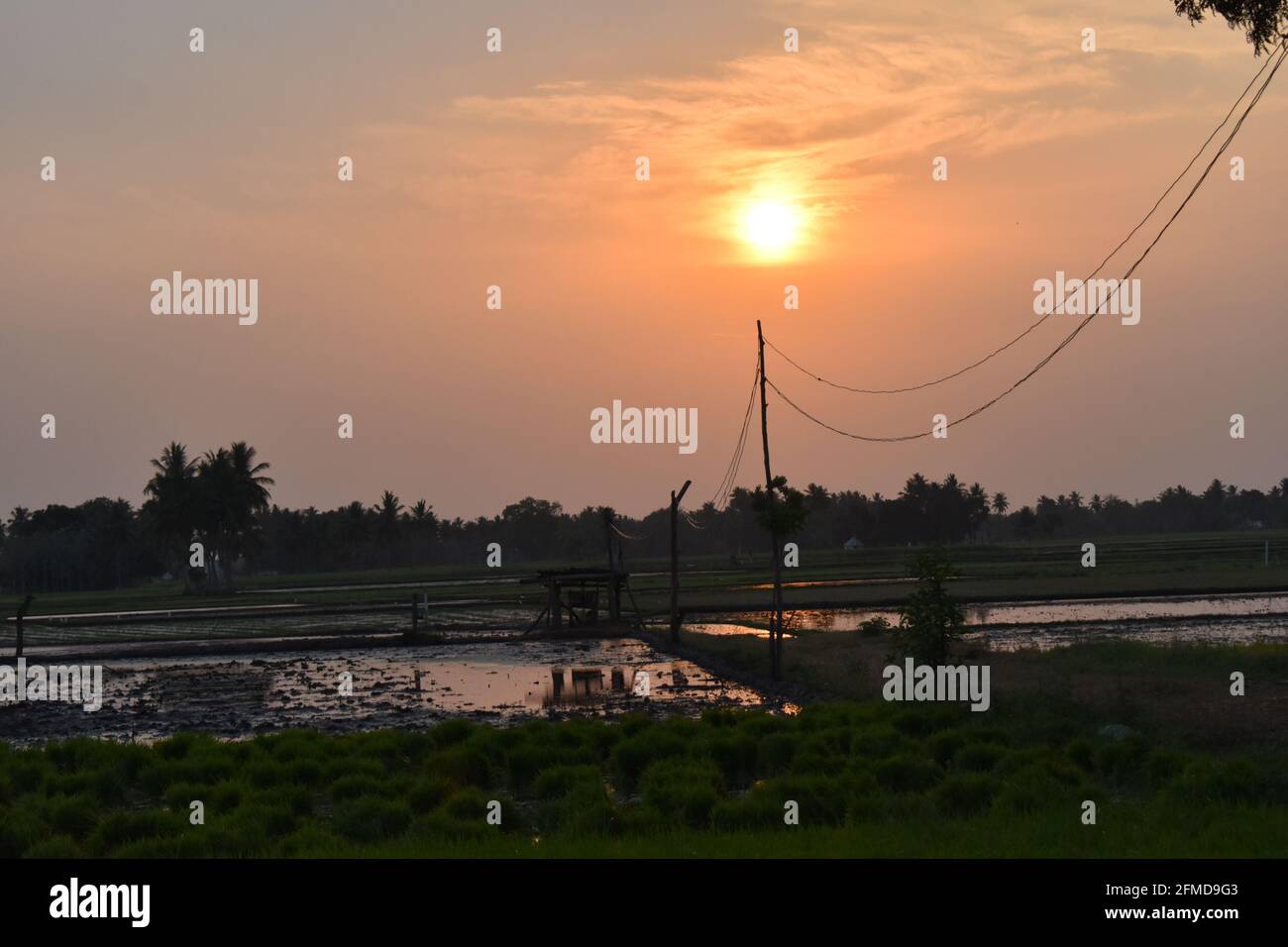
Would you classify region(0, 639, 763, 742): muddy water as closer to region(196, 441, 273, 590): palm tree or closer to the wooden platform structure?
the wooden platform structure

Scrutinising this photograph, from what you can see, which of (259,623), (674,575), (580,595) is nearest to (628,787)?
(674,575)

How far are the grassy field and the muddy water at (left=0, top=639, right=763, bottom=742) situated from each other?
5.34 meters

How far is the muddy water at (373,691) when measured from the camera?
2598 centimetres

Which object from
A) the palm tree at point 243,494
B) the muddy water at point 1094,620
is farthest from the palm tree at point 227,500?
the muddy water at point 1094,620

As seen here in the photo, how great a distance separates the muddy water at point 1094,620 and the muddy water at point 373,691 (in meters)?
8.79

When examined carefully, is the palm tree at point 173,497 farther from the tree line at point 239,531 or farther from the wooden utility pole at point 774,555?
the wooden utility pole at point 774,555

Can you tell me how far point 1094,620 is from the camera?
144 feet

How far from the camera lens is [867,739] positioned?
722 inches

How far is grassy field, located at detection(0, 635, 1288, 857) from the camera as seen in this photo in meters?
12.5

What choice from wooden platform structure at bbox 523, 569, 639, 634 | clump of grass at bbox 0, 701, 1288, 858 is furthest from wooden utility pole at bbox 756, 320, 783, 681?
wooden platform structure at bbox 523, 569, 639, 634
